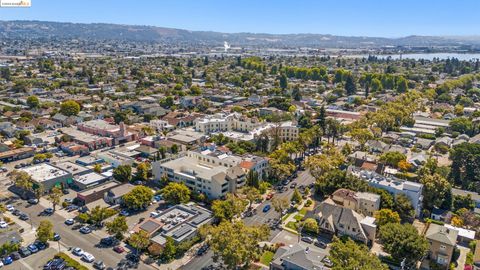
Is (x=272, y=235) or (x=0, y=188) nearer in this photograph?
(x=272, y=235)

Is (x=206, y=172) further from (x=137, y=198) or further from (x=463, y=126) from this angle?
(x=463, y=126)

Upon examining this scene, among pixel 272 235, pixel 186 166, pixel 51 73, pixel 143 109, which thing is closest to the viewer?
pixel 272 235

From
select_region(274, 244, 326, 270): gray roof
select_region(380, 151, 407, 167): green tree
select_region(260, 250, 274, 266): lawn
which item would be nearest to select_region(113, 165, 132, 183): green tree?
select_region(260, 250, 274, 266): lawn

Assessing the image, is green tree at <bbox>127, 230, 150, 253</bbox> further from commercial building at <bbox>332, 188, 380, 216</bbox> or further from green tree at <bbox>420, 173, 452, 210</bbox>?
green tree at <bbox>420, 173, 452, 210</bbox>

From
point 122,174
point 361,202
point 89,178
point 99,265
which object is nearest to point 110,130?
point 89,178

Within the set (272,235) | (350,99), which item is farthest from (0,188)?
(350,99)

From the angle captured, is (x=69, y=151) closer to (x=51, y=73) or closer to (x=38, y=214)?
(x=38, y=214)
